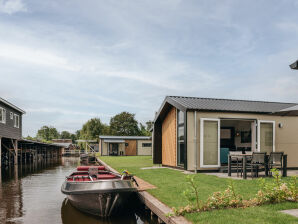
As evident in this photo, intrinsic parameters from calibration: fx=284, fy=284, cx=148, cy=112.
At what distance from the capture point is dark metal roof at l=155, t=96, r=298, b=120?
1217 centimetres

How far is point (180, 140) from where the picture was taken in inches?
511

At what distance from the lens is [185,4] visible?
12.3 m

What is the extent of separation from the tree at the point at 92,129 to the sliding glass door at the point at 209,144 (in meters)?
50.8

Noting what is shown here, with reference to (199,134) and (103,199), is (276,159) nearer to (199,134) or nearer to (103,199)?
(199,134)

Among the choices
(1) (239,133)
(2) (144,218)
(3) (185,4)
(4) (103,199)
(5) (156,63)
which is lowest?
(2) (144,218)

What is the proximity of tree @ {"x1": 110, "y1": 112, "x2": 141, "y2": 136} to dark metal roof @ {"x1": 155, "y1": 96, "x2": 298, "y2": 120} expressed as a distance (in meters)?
43.4

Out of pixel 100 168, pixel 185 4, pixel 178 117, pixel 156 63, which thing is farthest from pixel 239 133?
pixel 100 168

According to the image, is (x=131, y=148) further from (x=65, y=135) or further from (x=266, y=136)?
(x=65, y=135)

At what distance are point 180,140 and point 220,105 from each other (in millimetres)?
2448

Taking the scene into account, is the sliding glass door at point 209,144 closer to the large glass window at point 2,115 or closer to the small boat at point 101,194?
the small boat at point 101,194

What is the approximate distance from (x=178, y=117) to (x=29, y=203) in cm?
747

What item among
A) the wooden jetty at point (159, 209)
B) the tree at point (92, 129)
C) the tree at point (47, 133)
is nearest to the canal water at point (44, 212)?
the wooden jetty at point (159, 209)

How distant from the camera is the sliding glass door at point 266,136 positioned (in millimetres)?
12467

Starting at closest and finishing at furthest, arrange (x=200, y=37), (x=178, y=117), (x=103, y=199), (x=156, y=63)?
1. (x=103, y=199)
2. (x=178, y=117)
3. (x=200, y=37)
4. (x=156, y=63)
